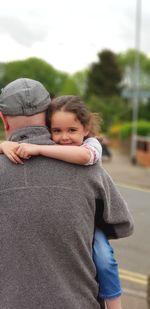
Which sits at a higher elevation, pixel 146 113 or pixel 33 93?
pixel 33 93

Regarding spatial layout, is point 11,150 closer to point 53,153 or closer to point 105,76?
point 53,153

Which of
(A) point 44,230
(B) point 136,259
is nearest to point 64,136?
(A) point 44,230

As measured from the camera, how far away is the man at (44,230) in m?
1.93

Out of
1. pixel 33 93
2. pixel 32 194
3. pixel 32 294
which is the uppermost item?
pixel 33 93

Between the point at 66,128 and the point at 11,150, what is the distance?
25 cm

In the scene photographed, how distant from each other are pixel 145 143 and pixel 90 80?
4702cm

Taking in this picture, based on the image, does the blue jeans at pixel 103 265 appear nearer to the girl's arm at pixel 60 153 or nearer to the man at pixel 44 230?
the man at pixel 44 230

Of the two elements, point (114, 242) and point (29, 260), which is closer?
point (29, 260)

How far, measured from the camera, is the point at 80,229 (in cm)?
197

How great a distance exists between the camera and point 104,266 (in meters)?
2.21

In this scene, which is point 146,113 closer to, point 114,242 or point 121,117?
point 121,117

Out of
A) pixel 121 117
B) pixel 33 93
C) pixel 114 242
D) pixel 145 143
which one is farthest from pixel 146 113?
pixel 33 93

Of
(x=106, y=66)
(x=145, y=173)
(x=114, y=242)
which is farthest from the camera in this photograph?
(x=106, y=66)

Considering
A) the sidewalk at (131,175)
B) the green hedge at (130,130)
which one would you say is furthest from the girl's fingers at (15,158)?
the green hedge at (130,130)
